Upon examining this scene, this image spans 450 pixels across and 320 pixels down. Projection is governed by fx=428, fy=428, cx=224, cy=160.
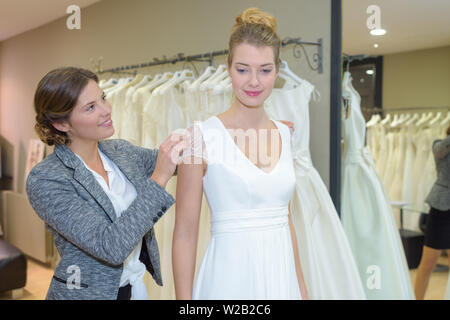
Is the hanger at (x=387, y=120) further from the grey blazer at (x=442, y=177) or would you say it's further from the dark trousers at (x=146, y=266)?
the dark trousers at (x=146, y=266)

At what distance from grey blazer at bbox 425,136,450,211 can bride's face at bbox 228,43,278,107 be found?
93 centimetres

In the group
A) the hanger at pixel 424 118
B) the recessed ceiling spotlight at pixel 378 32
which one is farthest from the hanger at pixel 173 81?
the hanger at pixel 424 118

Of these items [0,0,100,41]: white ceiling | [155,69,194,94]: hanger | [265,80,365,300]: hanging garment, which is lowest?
[265,80,365,300]: hanging garment

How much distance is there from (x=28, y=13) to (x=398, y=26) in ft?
7.84

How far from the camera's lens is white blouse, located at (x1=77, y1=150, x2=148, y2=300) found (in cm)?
112

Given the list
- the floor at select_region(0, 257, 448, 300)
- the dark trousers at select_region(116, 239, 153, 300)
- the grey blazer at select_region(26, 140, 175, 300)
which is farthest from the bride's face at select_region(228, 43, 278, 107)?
the floor at select_region(0, 257, 448, 300)

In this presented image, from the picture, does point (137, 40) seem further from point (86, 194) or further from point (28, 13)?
point (86, 194)

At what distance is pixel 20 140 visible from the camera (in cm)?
421

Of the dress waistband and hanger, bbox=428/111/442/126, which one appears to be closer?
the dress waistband

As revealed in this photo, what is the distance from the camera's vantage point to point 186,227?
1050 mm

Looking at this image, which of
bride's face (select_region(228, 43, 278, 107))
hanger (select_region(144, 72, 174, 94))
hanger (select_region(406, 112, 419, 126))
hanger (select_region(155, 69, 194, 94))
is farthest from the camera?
hanger (select_region(144, 72, 174, 94))

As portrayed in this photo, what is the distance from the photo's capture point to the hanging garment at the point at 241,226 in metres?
1.08

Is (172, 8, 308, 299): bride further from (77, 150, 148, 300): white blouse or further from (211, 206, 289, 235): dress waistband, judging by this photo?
(77, 150, 148, 300): white blouse

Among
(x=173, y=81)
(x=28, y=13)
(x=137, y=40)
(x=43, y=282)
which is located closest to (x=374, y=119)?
(x=173, y=81)
